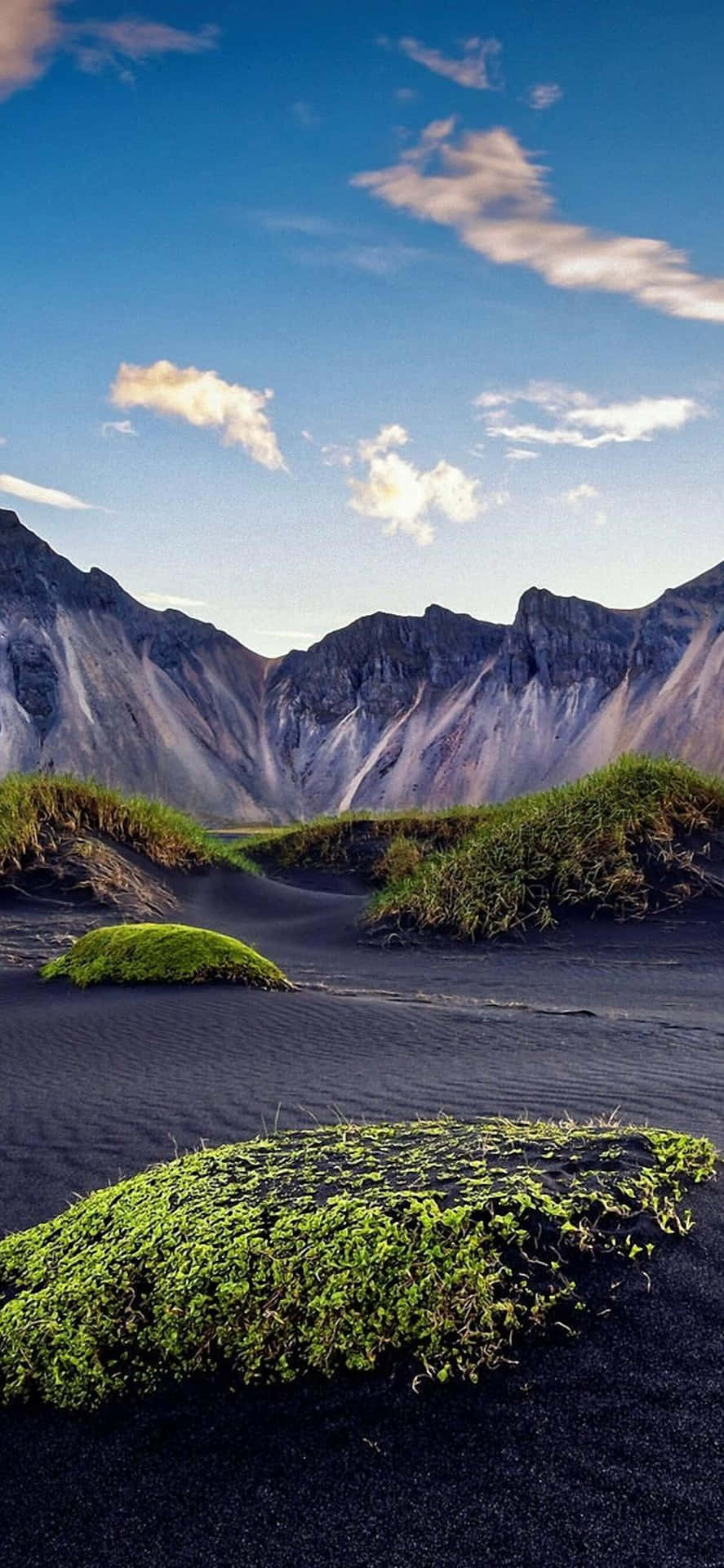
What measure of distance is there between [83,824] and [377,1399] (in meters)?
13.4

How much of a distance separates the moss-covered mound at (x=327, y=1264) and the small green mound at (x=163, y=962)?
530 cm

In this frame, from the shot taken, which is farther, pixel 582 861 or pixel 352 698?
pixel 352 698

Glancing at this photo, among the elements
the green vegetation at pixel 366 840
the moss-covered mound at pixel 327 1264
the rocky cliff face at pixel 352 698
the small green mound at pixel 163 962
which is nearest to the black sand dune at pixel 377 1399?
the moss-covered mound at pixel 327 1264

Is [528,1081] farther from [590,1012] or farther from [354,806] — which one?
[354,806]

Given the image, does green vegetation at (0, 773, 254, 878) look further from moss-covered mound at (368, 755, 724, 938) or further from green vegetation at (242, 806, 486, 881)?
moss-covered mound at (368, 755, 724, 938)

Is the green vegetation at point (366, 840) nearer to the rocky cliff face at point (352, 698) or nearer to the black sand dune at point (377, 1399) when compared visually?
the black sand dune at point (377, 1399)

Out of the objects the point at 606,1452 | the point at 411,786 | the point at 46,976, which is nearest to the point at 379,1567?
the point at 606,1452

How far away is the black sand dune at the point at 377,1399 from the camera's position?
1.55 metres

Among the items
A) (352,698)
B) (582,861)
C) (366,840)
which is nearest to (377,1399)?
(582,861)

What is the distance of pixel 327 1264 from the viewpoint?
6.68ft

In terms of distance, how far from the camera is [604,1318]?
192 cm

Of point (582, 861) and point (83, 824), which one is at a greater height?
point (582, 861)

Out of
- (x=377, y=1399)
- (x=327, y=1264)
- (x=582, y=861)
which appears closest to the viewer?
(x=377, y=1399)

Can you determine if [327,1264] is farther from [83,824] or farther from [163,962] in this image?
[83,824]
